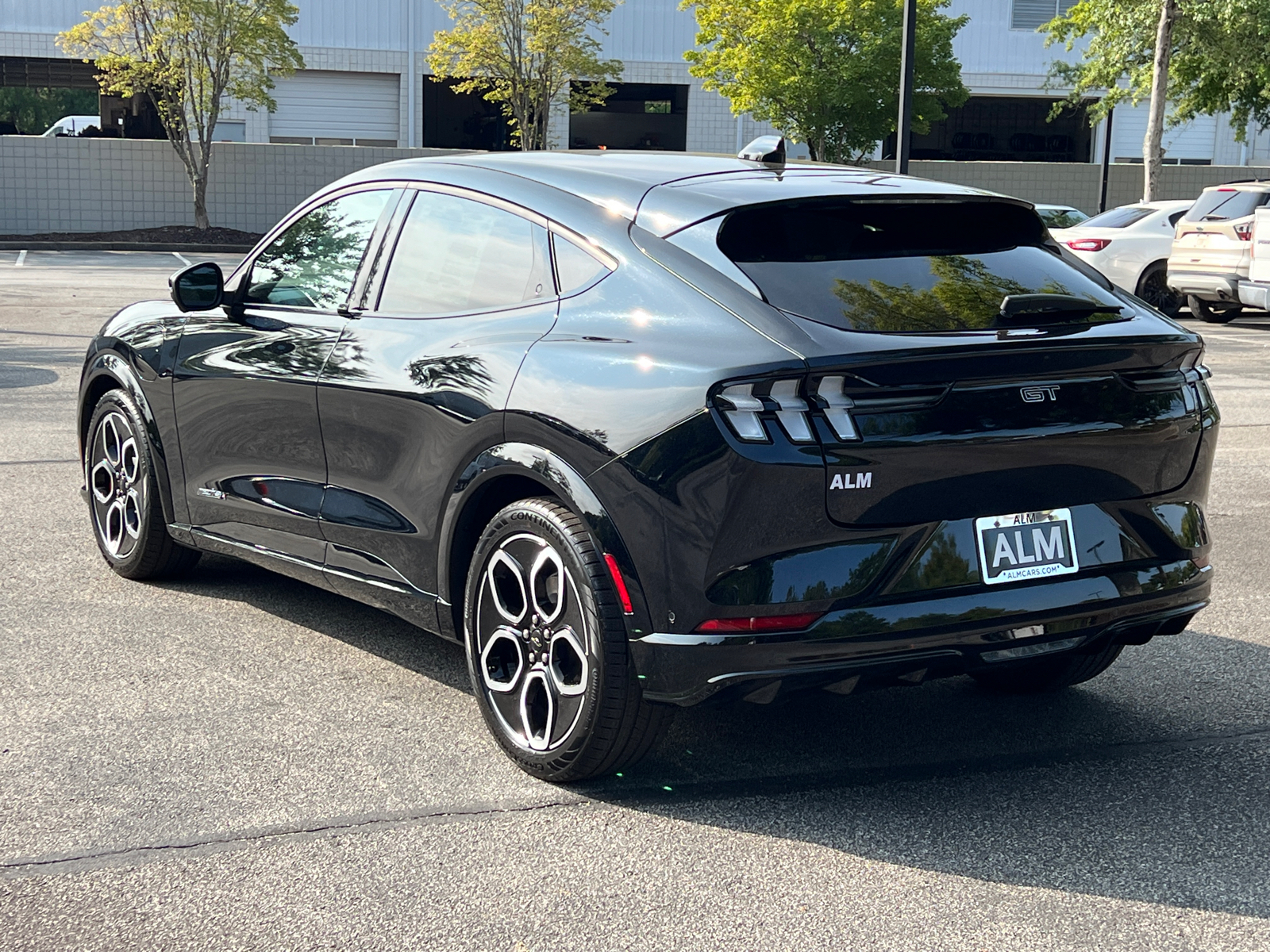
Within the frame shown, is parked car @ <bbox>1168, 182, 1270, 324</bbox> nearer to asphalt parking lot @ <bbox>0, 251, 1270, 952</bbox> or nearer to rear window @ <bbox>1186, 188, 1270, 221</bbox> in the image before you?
rear window @ <bbox>1186, 188, 1270, 221</bbox>

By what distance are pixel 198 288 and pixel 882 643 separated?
115 inches

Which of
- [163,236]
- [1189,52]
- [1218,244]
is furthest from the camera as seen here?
[163,236]

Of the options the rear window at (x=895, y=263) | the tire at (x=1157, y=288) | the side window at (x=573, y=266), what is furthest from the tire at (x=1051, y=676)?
the tire at (x=1157, y=288)

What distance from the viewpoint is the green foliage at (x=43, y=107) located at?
2648 inches

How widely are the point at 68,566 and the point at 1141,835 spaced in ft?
14.2

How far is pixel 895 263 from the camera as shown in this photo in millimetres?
3900

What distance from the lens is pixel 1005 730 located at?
445 centimetres

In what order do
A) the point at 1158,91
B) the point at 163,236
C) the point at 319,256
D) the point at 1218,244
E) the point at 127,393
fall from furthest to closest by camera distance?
the point at 163,236 → the point at 1158,91 → the point at 1218,244 → the point at 127,393 → the point at 319,256

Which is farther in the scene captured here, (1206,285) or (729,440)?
(1206,285)

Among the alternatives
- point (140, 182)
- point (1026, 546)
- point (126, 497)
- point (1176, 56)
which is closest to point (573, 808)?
point (1026, 546)

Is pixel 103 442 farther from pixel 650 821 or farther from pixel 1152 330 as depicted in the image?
pixel 1152 330

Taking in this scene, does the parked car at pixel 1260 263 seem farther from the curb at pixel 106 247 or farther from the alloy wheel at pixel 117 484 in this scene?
the curb at pixel 106 247

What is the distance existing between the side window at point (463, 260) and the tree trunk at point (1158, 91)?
24.4 metres

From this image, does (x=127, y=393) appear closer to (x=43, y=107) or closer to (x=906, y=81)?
(x=906, y=81)
